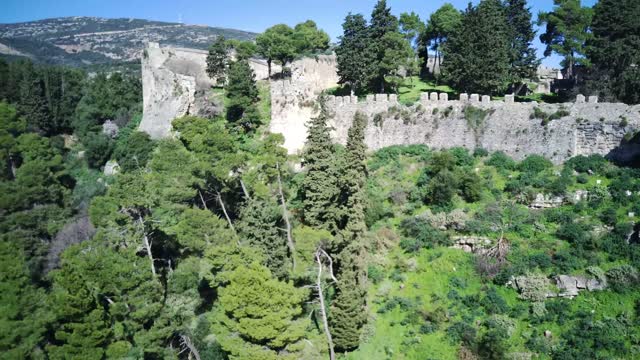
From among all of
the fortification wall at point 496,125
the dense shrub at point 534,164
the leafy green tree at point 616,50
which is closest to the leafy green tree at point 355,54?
the fortification wall at point 496,125

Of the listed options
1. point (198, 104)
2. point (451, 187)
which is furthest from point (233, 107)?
point (451, 187)

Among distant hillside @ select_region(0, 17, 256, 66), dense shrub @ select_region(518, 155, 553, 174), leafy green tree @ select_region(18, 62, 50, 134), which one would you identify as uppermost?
distant hillside @ select_region(0, 17, 256, 66)

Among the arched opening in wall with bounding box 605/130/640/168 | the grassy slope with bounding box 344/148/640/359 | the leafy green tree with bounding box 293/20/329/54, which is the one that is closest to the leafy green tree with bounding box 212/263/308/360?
the grassy slope with bounding box 344/148/640/359

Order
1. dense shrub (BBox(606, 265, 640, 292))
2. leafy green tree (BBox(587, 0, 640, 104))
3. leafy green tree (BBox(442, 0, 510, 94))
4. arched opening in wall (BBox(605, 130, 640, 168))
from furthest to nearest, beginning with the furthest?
leafy green tree (BBox(442, 0, 510, 94))
leafy green tree (BBox(587, 0, 640, 104))
arched opening in wall (BBox(605, 130, 640, 168))
dense shrub (BBox(606, 265, 640, 292))

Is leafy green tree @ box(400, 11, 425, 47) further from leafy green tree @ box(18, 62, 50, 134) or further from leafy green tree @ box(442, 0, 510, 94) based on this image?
leafy green tree @ box(18, 62, 50, 134)

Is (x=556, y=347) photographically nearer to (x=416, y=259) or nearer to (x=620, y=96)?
(x=416, y=259)

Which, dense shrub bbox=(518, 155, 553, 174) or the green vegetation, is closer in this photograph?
the green vegetation

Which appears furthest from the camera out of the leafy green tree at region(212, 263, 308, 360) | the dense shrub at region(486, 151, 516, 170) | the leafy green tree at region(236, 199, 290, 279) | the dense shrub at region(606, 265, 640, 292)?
the dense shrub at region(486, 151, 516, 170)
